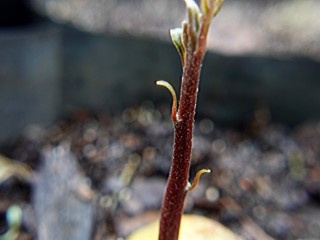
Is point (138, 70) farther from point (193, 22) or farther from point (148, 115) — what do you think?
point (193, 22)

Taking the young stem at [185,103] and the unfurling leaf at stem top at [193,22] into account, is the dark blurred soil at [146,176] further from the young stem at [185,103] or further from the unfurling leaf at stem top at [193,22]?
the unfurling leaf at stem top at [193,22]

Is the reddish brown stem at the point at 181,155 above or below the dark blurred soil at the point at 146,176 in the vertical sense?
above

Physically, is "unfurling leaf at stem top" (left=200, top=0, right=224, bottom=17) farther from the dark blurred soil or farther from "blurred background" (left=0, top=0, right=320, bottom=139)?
"blurred background" (left=0, top=0, right=320, bottom=139)

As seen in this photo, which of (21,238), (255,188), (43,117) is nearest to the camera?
(21,238)

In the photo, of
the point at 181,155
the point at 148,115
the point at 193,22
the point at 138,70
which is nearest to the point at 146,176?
the point at 148,115

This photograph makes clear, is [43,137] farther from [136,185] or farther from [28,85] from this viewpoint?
[136,185]

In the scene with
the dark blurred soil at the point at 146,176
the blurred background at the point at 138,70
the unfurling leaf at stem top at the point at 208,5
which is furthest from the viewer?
the blurred background at the point at 138,70

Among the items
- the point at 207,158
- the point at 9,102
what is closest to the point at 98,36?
the point at 9,102

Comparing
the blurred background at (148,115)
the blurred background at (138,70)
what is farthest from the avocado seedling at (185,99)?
the blurred background at (138,70)

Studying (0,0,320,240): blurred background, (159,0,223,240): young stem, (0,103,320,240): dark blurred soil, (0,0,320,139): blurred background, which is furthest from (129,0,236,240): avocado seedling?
(0,0,320,139): blurred background
